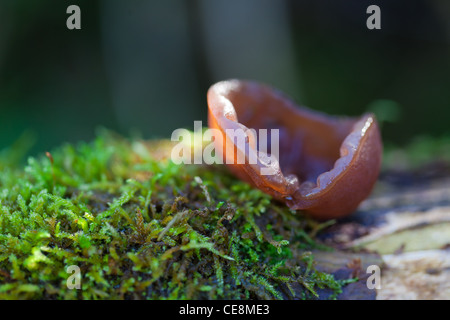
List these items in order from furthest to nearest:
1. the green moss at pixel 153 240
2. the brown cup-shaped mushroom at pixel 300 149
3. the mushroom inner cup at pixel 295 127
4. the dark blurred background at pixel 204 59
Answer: the dark blurred background at pixel 204 59
the mushroom inner cup at pixel 295 127
the brown cup-shaped mushroom at pixel 300 149
the green moss at pixel 153 240

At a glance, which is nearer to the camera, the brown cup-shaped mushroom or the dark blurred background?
the brown cup-shaped mushroom

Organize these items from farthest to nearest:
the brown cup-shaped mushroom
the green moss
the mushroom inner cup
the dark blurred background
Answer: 1. the dark blurred background
2. the mushroom inner cup
3. the brown cup-shaped mushroom
4. the green moss

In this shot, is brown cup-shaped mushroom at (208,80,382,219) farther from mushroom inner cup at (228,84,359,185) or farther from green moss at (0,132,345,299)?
green moss at (0,132,345,299)

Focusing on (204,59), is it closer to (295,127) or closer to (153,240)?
(295,127)

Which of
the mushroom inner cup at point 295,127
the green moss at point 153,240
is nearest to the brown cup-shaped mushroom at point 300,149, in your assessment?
A: the mushroom inner cup at point 295,127

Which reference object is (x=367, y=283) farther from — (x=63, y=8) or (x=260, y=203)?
(x=63, y=8)

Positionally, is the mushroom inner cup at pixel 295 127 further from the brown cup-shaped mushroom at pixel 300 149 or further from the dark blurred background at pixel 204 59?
the dark blurred background at pixel 204 59

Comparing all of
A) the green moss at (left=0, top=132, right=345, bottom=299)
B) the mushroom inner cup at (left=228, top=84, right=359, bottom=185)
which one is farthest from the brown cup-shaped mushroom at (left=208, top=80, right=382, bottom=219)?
the green moss at (left=0, top=132, right=345, bottom=299)
